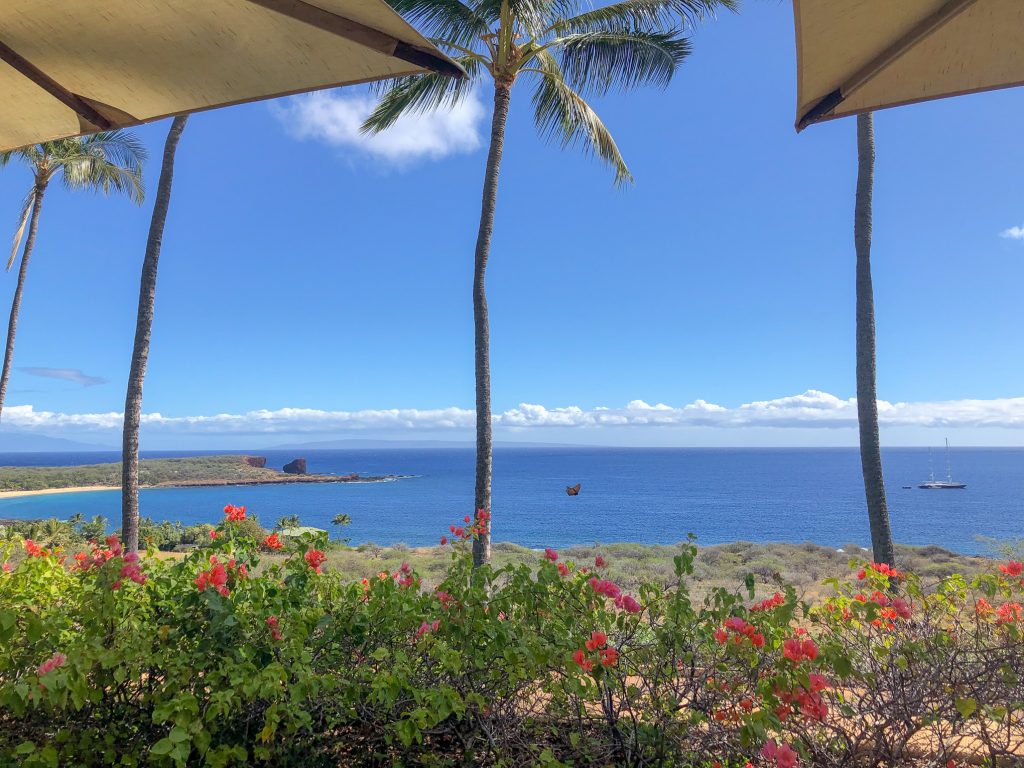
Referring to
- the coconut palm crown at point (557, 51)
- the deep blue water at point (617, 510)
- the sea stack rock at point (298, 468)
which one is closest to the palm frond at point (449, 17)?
the coconut palm crown at point (557, 51)

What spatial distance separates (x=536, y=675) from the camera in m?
2.01

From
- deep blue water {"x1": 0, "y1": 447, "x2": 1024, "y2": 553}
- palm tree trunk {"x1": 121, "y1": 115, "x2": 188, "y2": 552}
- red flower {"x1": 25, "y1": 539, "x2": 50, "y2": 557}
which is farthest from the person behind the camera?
deep blue water {"x1": 0, "y1": 447, "x2": 1024, "y2": 553}

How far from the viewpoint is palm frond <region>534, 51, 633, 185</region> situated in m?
7.95

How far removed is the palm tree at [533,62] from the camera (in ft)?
22.4

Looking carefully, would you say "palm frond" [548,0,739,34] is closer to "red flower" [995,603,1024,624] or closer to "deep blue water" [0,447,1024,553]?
"red flower" [995,603,1024,624]

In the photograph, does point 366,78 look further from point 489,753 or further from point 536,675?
point 489,753

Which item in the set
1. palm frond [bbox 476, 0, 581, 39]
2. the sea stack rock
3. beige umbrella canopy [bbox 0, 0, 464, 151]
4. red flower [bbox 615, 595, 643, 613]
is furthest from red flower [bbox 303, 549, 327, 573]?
the sea stack rock

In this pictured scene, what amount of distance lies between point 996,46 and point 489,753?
326 centimetres

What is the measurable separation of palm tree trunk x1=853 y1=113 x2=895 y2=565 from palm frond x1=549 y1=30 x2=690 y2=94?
8.85 ft

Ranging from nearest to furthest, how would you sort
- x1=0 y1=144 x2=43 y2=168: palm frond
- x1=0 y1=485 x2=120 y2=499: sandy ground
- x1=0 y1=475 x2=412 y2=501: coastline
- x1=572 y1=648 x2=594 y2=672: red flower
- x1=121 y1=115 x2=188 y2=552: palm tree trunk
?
x1=572 y1=648 x2=594 y2=672: red flower
x1=121 y1=115 x2=188 y2=552: palm tree trunk
x1=0 y1=144 x2=43 y2=168: palm frond
x1=0 y1=485 x2=120 y2=499: sandy ground
x1=0 y1=475 x2=412 y2=501: coastline

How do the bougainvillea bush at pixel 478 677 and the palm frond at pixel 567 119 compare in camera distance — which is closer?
the bougainvillea bush at pixel 478 677

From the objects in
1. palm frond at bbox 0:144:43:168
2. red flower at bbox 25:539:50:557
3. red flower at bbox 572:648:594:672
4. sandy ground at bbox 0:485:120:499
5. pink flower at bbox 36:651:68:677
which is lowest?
sandy ground at bbox 0:485:120:499

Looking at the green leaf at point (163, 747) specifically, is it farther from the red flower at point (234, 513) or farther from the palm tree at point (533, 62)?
the palm tree at point (533, 62)

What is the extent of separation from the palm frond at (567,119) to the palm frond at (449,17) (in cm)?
103
